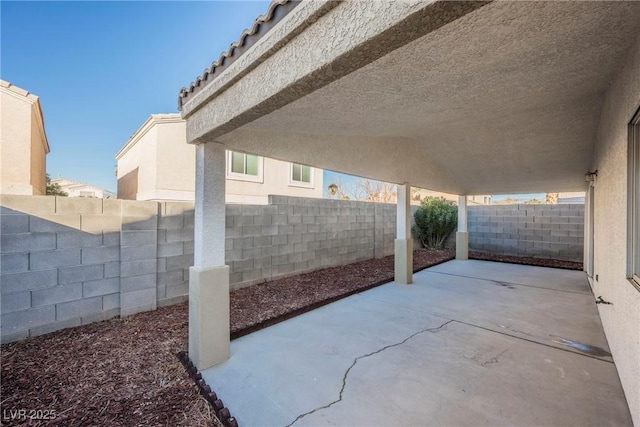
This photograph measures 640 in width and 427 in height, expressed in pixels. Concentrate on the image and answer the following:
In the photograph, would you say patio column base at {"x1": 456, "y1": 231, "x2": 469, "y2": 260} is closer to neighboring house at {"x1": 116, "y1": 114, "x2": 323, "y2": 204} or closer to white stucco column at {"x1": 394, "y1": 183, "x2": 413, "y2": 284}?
white stucco column at {"x1": 394, "y1": 183, "x2": 413, "y2": 284}

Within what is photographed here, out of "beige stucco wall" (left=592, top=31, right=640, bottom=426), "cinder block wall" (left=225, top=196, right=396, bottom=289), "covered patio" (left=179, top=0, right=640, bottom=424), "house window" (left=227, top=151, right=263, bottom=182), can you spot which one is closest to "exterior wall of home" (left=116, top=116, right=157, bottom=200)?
"house window" (left=227, top=151, right=263, bottom=182)

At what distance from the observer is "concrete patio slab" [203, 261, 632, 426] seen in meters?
2.49

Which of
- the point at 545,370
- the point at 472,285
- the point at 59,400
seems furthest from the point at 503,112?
the point at 59,400

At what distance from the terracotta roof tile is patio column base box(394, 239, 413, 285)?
555 cm

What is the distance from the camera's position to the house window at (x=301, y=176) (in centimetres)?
1211

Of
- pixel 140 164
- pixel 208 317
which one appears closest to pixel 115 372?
pixel 208 317

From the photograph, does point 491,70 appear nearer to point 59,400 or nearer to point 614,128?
point 614,128

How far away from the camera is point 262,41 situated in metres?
2.05

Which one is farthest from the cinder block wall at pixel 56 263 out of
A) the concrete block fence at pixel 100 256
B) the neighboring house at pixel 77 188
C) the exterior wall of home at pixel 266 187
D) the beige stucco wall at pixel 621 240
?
the neighboring house at pixel 77 188

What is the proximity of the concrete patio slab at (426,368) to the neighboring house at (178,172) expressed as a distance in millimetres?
6472

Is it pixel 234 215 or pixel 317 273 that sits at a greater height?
pixel 234 215

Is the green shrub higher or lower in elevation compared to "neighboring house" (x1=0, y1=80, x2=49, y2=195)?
lower

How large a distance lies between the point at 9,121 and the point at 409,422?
1050 centimetres

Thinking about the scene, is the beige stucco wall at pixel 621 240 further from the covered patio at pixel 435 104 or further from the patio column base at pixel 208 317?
the patio column base at pixel 208 317
